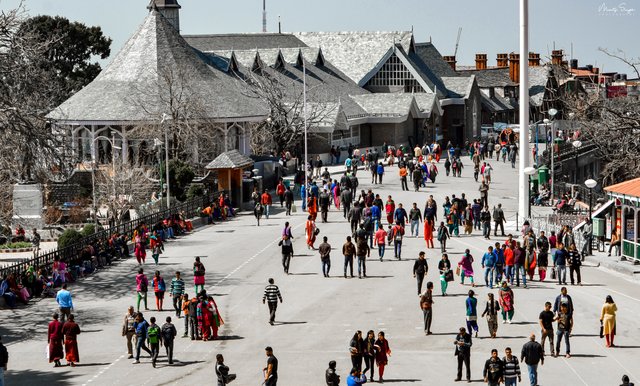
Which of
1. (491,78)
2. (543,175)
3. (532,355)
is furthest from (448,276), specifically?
(491,78)

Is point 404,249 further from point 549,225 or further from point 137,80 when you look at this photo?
point 137,80

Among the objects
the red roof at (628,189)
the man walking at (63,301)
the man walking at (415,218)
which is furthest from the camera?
the man walking at (415,218)

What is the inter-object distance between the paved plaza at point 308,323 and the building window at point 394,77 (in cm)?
5633

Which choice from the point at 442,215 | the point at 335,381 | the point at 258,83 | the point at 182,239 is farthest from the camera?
the point at 258,83

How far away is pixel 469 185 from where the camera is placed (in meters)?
61.3

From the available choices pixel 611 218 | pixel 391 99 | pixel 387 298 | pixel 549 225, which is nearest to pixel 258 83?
pixel 391 99

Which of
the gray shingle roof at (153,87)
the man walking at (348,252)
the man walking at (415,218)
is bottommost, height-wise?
the man walking at (348,252)

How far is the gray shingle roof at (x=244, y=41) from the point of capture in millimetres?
104688

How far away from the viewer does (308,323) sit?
94.5 feet

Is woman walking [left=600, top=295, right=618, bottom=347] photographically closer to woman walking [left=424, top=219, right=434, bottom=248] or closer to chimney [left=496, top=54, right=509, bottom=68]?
woman walking [left=424, top=219, right=434, bottom=248]

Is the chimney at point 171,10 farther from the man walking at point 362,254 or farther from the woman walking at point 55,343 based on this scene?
the woman walking at point 55,343

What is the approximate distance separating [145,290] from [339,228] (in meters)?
16.1

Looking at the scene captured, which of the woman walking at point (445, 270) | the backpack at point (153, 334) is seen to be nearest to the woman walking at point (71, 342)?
the backpack at point (153, 334)

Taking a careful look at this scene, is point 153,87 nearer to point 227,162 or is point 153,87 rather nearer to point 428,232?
point 227,162
